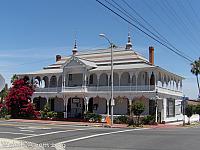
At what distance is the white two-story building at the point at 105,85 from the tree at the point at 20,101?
1.97 meters

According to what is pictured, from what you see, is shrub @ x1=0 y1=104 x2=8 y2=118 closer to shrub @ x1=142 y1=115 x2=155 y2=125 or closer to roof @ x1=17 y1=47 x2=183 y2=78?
roof @ x1=17 y1=47 x2=183 y2=78

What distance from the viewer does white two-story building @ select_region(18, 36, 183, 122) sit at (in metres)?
43.7

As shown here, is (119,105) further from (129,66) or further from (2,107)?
(2,107)

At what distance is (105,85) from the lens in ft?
158

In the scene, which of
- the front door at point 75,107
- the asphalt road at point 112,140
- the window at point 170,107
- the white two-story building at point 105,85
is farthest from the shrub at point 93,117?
the asphalt road at point 112,140

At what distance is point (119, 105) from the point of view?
46375 mm

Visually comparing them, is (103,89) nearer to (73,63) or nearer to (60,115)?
(73,63)

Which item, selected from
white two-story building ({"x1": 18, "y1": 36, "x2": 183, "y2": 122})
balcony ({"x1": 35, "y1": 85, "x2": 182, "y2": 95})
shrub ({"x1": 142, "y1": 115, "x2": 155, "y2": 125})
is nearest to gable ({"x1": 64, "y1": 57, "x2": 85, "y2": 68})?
white two-story building ({"x1": 18, "y1": 36, "x2": 183, "y2": 122})

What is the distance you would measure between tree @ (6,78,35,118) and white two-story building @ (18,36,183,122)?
77.6 inches

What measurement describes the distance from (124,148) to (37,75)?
37.8 meters

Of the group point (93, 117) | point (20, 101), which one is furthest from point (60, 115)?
point (20, 101)

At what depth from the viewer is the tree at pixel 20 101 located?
49.8 m

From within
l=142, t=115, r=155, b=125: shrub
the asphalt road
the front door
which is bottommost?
the asphalt road

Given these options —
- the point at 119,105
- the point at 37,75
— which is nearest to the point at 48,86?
the point at 37,75
